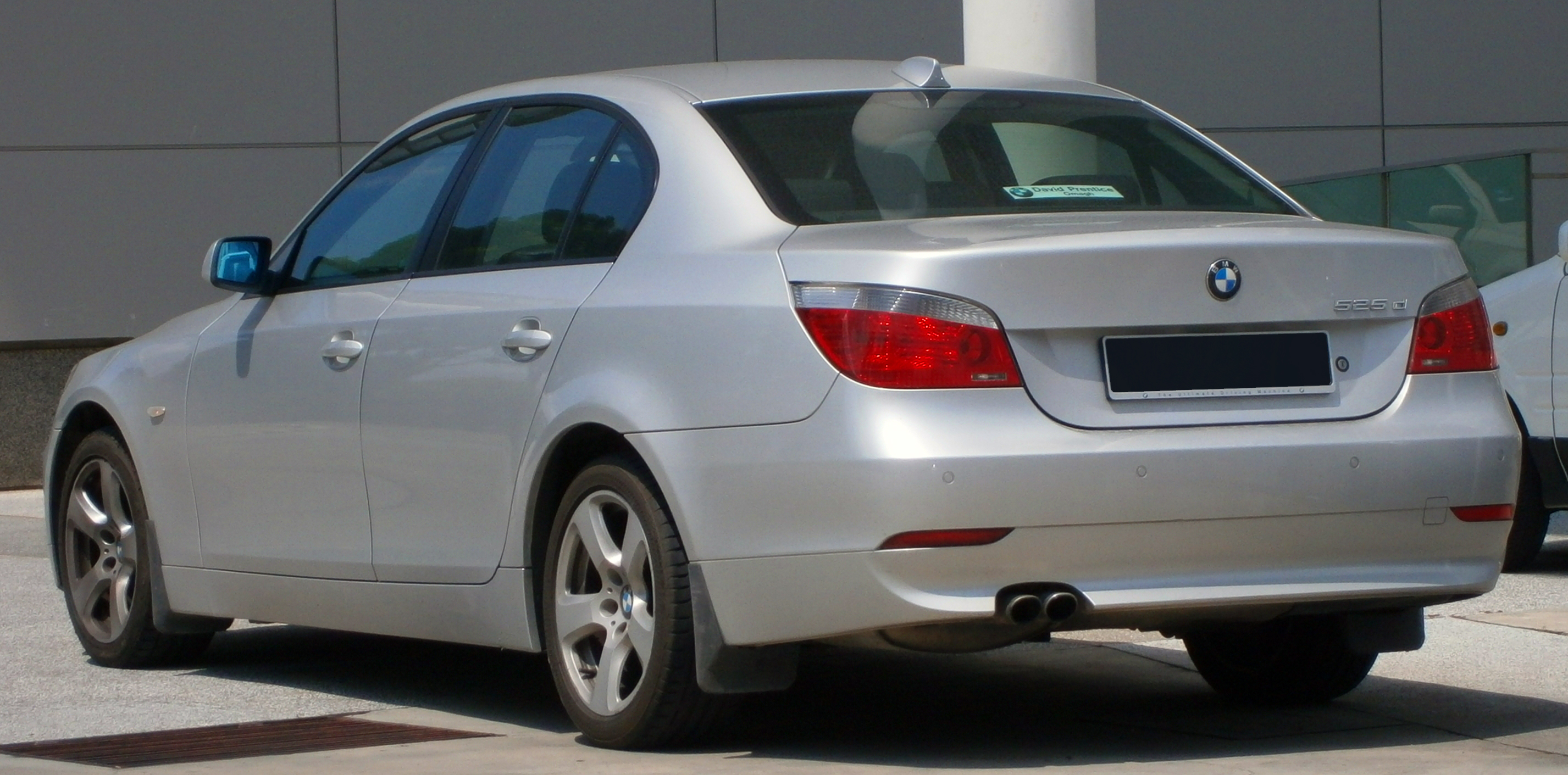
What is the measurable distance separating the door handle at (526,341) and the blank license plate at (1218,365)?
4.41 feet

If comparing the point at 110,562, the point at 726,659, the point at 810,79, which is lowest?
the point at 110,562

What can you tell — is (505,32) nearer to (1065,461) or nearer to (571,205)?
(571,205)

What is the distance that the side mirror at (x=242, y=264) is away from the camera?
652 centimetres

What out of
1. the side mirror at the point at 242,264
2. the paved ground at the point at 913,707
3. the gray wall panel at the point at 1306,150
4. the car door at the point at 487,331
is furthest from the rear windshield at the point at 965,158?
the gray wall panel at the point at 1306,150

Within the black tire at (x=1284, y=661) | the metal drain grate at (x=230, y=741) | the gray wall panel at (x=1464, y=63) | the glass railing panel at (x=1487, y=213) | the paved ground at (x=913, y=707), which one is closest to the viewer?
the paved ground at (x=913, y=707)

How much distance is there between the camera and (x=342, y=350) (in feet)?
19.5

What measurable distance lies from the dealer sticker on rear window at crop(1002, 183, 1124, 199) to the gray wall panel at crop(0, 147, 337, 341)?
10348 mm

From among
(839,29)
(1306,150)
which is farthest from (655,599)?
(1306,150)

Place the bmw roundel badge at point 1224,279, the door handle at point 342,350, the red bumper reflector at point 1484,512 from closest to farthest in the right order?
the bmw roundel badge at point 1224,279
the red bumper reflector at point 1484,512
the door handle at point 342,350

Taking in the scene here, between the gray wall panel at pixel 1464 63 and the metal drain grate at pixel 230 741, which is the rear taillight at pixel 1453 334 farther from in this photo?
the gray wall panel at pixel 1464 63

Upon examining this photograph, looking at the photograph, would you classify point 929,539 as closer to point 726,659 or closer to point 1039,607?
point 1039,607

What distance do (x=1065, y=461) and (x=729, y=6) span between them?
40.1 feet

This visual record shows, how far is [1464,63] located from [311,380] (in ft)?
45.0

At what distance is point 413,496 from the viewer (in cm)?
568
